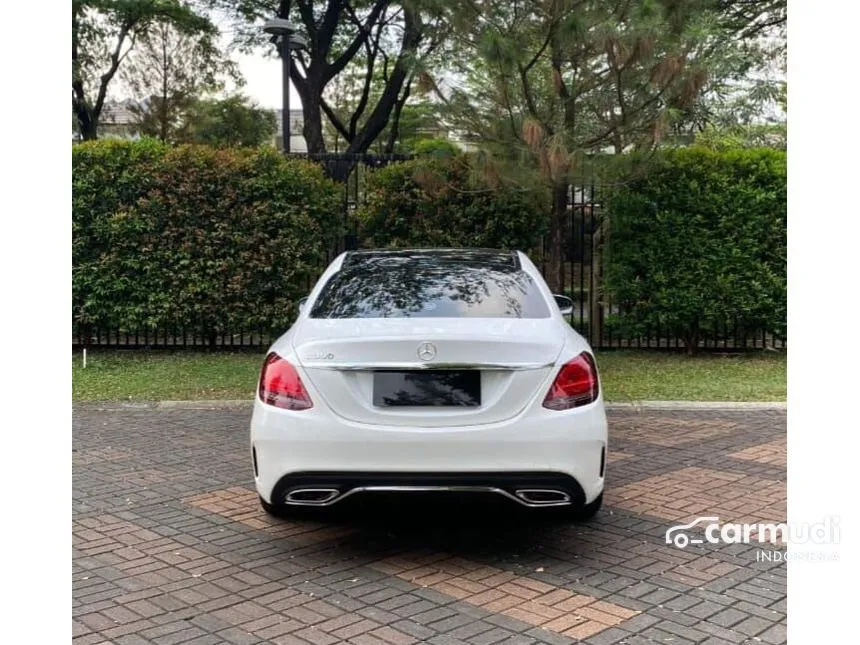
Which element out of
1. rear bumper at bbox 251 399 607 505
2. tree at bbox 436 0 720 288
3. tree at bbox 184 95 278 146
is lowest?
rear bumper at bbox 251 399 607 505

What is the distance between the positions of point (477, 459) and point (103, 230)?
8.60 m

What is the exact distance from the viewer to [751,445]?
6.98 m

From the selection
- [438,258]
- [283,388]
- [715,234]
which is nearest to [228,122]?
[715,234]

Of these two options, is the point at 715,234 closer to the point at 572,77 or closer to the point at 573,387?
the point at 572,77

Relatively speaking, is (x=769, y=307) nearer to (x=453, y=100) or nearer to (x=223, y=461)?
(x=453, y=100)

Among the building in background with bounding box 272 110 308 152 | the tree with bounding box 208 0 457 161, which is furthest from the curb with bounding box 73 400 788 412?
the building in background with bounding box 272 110 308 152

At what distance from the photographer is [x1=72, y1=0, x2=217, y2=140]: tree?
2128 centimetres

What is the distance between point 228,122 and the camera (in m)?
28.8

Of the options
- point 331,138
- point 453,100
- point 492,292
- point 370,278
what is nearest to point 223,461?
point 370,278

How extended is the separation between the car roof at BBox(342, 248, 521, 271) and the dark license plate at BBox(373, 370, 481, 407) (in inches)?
52.6

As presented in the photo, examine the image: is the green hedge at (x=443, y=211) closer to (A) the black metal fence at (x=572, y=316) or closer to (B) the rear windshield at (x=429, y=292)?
(A) the black metal fence at (x=572, y=316)

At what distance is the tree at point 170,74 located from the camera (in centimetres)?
2550

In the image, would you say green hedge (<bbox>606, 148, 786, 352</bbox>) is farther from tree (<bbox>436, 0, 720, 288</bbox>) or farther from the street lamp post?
the street lamp post

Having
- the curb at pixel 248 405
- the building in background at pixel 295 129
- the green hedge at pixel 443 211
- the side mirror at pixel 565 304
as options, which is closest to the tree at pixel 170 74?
the building in background at pixel 295 129
